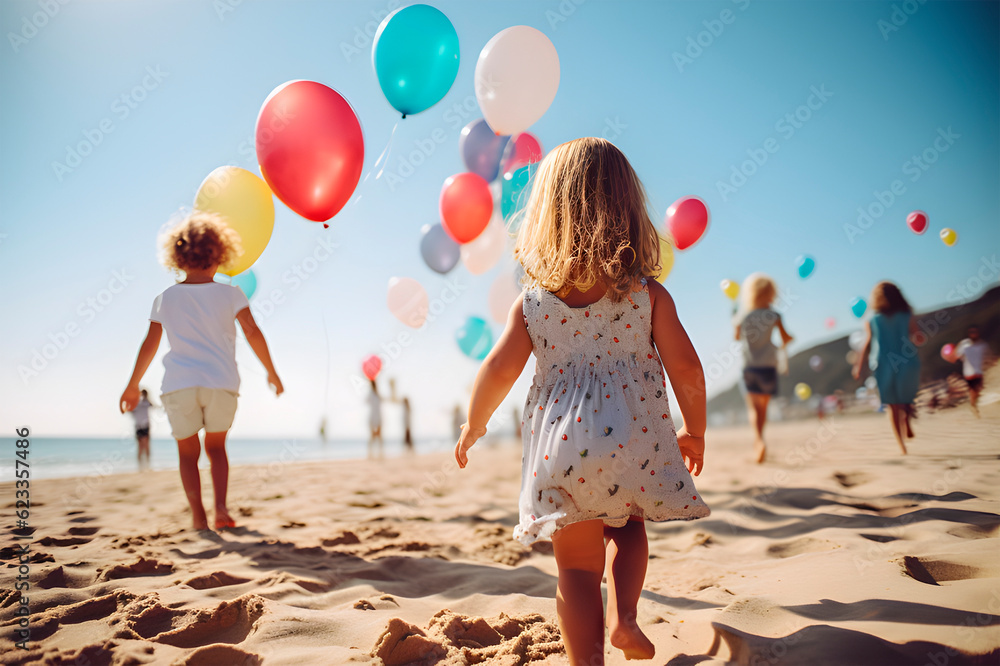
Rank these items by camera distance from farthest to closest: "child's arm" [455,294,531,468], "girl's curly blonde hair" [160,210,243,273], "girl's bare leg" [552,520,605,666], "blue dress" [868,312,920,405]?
1. "blue dress" [868,312,920,405]
2. "girl's curly blonde hair" [160,210,243,273]
3. "child's arm" [455,294,531,468]
4. "girl's bare leg" [552,520,605,666]

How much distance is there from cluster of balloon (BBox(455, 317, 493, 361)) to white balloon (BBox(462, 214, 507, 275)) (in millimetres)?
773

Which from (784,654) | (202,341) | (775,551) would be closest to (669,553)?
(775,551)

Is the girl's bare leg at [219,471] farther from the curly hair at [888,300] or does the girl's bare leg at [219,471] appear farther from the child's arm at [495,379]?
the curly hair at [888,300]

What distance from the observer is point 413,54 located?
3432 mm

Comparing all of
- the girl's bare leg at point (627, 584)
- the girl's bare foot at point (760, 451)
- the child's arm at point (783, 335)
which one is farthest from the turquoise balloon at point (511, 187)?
the girl's bare foot at point (760, 451)

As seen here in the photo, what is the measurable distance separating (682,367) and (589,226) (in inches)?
18.5

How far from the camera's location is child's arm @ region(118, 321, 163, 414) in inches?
99.3

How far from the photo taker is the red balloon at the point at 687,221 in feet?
14.7

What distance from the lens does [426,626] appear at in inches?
63.6

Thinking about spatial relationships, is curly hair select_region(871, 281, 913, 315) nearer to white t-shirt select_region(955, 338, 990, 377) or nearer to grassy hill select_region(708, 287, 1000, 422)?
grassy hill select_region(708, 287, 1000, 422)

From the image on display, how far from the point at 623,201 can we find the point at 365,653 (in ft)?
4.73

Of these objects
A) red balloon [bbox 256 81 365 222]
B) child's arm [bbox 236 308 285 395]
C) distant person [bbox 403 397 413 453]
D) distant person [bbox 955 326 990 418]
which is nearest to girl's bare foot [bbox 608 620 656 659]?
child's arm [bbox 236 308 285 395]

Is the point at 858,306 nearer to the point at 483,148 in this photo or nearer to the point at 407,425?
the point at 483,148

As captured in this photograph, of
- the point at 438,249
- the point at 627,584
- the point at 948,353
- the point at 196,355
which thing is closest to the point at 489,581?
the point at 627,584
